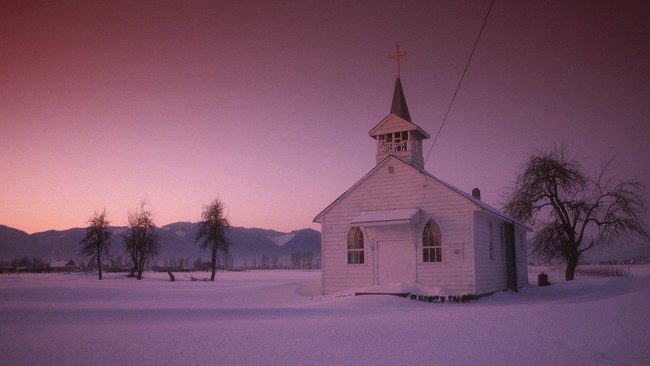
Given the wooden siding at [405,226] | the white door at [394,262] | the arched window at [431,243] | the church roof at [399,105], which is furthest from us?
the church roof at [399,105]

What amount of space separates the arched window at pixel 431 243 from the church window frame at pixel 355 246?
3.28 meters

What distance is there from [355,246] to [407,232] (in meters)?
3.00

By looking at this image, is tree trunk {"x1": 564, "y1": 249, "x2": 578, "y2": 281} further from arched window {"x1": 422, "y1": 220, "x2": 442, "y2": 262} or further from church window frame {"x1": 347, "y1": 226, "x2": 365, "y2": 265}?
church window frame {"x1": 347, "y1": 226, "x2": 365, "y2": 265}

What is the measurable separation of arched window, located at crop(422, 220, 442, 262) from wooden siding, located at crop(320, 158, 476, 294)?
0.24 metres

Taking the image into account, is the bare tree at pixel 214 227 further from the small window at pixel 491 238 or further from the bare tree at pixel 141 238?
the small window at pixel 491 238

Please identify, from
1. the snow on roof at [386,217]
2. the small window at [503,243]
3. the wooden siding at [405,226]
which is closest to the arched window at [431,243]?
the wooden siding at [405,226]

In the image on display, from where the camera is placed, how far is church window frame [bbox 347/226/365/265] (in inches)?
925

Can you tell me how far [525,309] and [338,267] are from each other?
1107 cm

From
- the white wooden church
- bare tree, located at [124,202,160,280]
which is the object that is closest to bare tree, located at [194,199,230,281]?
bare tree, located at [124,202,160,280]

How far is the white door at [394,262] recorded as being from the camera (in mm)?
22047

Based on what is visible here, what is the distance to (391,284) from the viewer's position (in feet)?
69.6

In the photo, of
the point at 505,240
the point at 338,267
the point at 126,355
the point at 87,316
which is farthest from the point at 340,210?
the point at 126,355

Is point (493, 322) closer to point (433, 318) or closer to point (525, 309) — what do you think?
point (433, 318)

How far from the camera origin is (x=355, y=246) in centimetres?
2373
